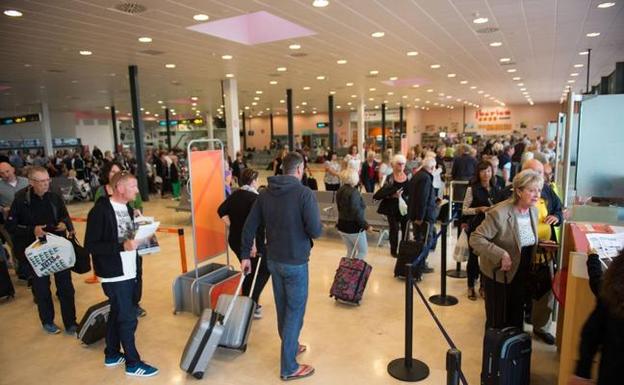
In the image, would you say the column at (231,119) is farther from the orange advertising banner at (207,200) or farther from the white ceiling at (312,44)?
the orange advertising banner at (207,200)

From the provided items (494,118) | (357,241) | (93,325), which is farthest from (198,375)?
(494,118)

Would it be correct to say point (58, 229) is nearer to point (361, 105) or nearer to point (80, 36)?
point (80, 36)

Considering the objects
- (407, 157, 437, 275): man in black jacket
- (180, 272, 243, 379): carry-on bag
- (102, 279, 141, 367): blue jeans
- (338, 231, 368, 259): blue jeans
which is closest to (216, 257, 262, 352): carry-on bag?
(180, 272, 243, 379): carry-on bag

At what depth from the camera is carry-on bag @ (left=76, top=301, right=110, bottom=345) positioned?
404cm

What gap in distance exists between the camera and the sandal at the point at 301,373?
Result: 340 centimetres

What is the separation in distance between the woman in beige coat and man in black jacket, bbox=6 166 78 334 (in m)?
3.90

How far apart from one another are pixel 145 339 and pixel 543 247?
373 cm

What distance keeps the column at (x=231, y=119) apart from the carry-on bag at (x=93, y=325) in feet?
36.2

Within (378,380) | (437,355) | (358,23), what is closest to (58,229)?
(378,380)

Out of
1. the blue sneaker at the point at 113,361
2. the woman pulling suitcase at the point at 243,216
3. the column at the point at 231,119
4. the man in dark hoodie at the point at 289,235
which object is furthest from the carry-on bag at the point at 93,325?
the column at the point at 231,119

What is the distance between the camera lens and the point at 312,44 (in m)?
9.45

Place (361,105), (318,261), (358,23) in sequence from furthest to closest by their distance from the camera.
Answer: (361,105)
(358,23)
(318,261)

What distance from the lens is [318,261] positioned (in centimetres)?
659

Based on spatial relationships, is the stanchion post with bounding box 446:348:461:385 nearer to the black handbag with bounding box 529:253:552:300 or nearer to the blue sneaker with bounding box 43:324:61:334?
the black handbag with bounding box 529:253:552:300
